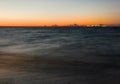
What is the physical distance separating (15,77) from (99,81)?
4918mm

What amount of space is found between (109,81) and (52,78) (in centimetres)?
334

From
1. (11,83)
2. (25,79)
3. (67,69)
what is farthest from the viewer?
(67,69)

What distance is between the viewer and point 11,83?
1348 centimetres

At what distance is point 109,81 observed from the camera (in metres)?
14.9

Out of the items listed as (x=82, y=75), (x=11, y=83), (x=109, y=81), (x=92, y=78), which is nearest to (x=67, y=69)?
(x=82, y=75)

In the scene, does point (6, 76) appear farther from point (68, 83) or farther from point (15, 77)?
point (68, 83)

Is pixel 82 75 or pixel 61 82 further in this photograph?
pixel 82 75

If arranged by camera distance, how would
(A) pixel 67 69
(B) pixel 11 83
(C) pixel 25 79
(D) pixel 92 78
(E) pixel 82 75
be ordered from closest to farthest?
1. (B) pixel 11 83
2. (C) pixel 25 79
3. (D) pixel 92 78
4. (E) pixel 82 75
5. (A) pixel 67 69

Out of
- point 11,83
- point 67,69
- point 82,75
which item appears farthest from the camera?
point 67,69

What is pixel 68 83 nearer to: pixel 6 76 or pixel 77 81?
pixel 77 81

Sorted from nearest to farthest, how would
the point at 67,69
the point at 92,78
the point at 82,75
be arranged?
1. the point at 92,78
2. the point at 82,75
3. the point at 67,69

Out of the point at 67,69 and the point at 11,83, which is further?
the point at 67,69

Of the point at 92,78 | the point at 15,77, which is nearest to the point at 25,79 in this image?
the point at 15,77

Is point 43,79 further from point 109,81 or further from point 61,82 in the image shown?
point 109,81
